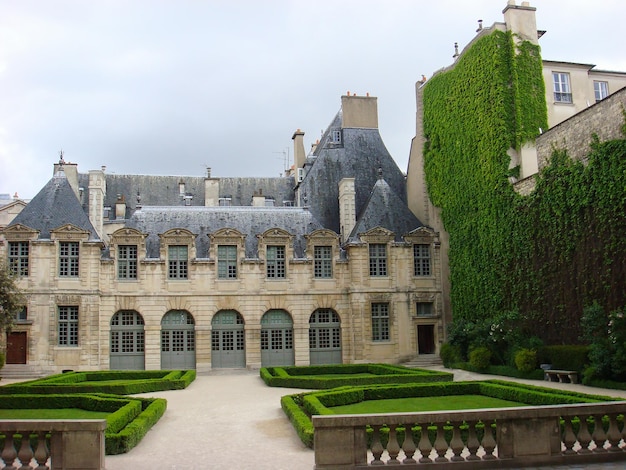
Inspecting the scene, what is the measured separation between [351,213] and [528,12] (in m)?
13.3

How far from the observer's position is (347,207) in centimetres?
3681

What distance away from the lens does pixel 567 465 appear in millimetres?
9195

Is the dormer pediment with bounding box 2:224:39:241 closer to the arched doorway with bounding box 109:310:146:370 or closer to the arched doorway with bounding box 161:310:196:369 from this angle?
the arched doorway with bounding box 109:310:146:370

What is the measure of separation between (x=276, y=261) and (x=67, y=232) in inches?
408

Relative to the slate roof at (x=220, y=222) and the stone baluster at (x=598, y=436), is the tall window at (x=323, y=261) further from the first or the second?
the stone baluster at (x=598, y=436)

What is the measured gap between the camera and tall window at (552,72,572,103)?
31.7 m

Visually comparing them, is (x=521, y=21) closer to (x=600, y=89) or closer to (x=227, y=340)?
(x=600, y=89)

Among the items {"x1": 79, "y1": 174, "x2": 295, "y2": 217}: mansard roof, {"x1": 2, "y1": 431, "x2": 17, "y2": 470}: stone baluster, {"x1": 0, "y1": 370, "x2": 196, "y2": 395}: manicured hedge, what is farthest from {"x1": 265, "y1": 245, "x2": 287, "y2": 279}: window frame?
{"x1": 2, "y1": 431, "x2": 17, "y2": 470}: stone baluster

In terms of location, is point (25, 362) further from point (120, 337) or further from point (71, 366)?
point (120, 337)

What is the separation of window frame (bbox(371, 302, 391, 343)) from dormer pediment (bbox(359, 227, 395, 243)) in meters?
3.27

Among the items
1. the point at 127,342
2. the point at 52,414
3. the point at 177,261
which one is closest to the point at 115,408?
the point at 52,414

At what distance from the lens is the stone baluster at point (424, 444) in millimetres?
9000

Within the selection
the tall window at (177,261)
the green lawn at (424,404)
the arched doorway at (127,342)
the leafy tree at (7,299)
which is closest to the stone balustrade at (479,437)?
the green lawn at (424,404)

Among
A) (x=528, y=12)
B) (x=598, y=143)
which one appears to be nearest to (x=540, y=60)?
(x=528, y=12)
